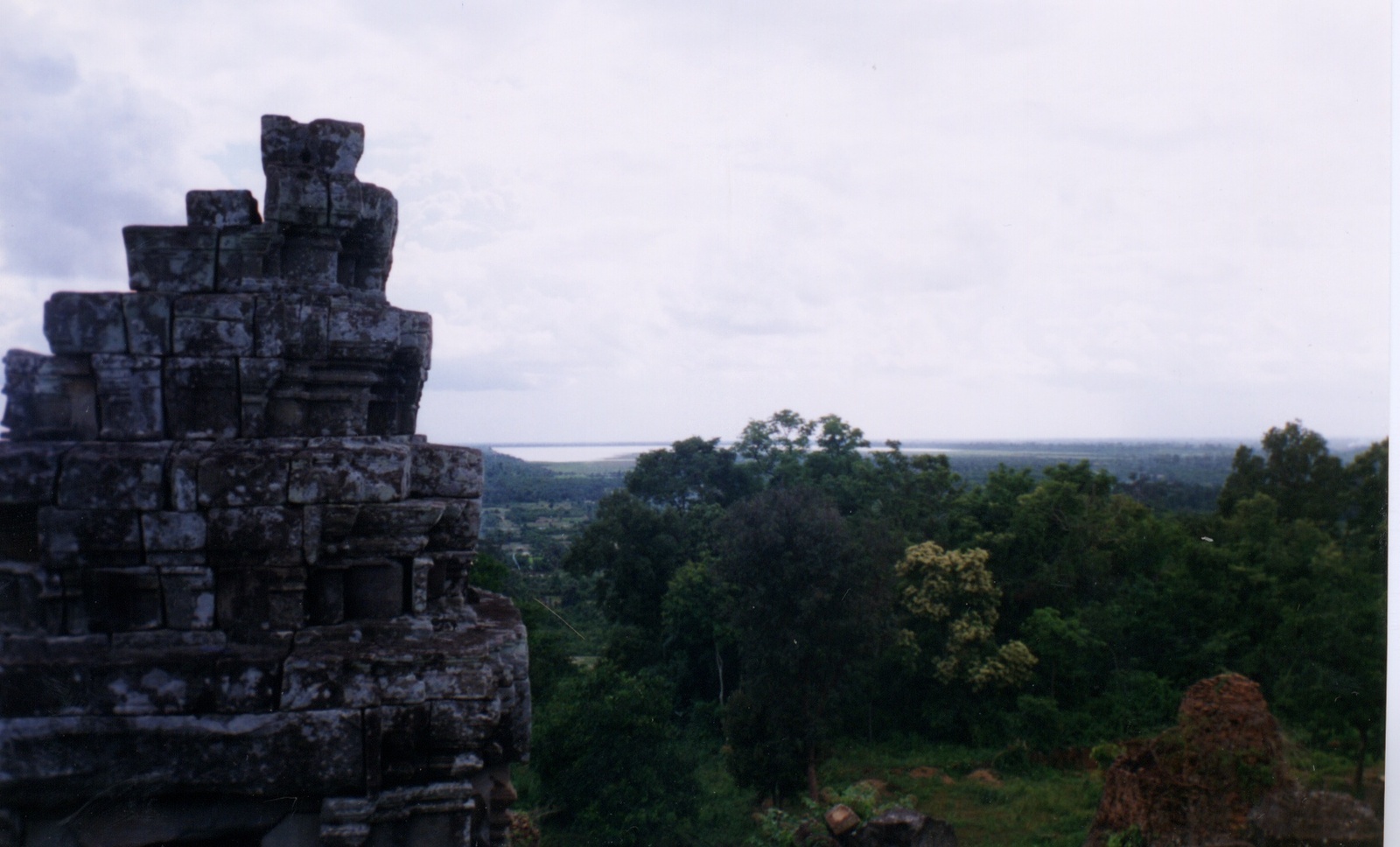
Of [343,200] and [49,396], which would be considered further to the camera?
[343,200]

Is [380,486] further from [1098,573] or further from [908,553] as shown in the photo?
[1098,573]

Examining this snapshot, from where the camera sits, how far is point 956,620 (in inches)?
762

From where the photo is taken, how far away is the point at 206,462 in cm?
249

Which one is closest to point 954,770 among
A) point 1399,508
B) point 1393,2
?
point 1399,508

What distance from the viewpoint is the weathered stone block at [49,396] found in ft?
8.25

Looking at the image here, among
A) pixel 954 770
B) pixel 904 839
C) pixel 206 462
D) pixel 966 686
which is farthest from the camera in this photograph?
pixel 966 686

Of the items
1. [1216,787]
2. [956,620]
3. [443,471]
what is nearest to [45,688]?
[443,471]

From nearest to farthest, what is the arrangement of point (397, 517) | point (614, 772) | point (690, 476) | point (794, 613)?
point (397, 517) → point (614, 772) → point (794, 613) → point (690, 476)

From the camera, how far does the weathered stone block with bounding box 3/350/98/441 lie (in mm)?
2514

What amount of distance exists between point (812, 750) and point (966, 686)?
15.3 ft

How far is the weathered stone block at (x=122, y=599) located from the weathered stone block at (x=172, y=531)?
0.08 m

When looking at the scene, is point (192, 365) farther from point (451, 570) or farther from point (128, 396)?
point (451, 570)

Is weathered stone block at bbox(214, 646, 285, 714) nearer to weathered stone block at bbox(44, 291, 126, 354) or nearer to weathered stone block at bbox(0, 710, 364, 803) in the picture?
weathered stone block at bbox(0, 710, 364, 803)

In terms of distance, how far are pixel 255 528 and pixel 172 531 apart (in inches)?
8.7
